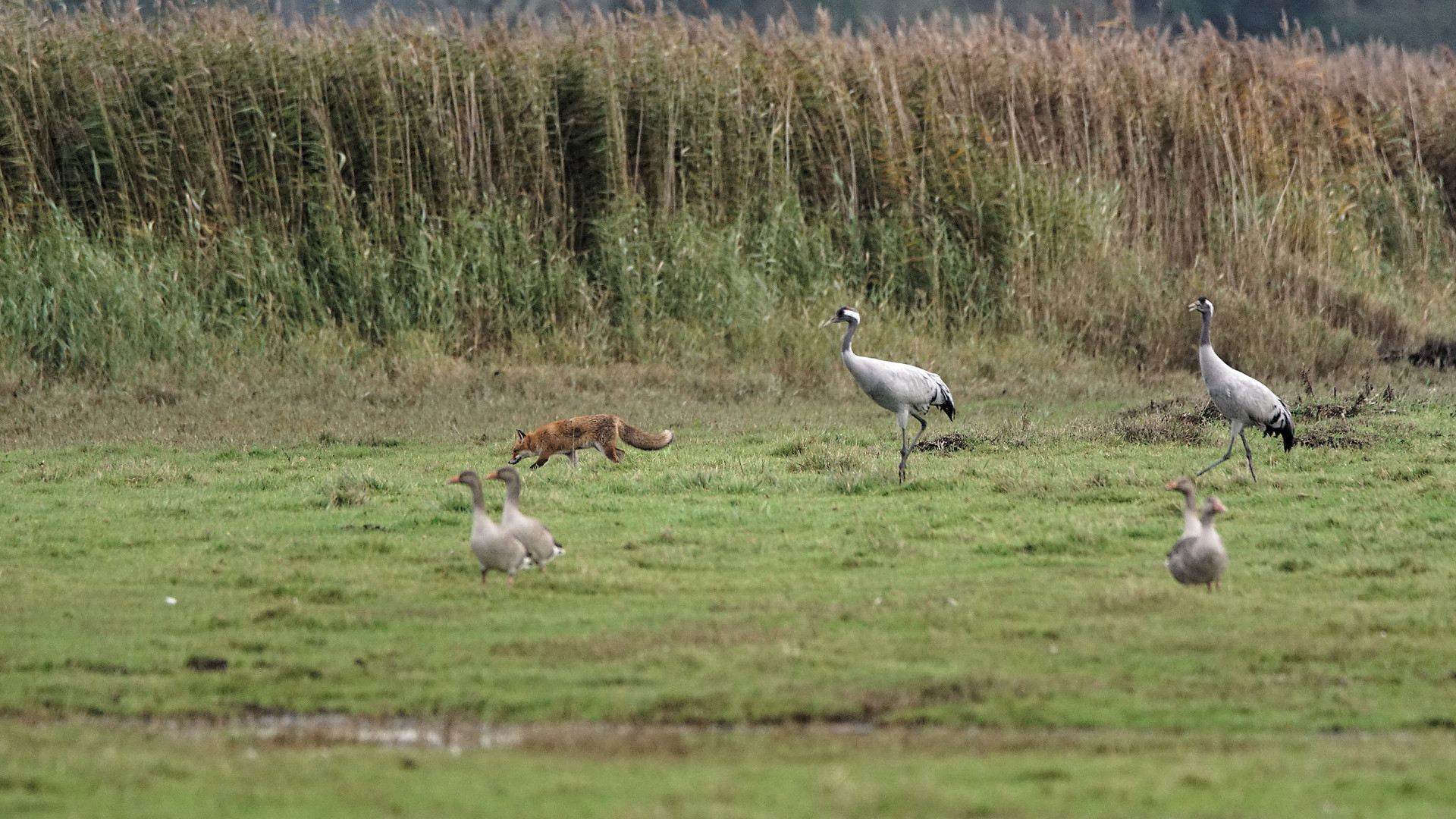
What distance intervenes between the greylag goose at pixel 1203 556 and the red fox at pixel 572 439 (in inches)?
192

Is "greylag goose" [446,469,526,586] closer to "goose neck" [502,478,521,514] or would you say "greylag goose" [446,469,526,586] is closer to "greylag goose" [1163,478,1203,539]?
"goose neck" [502,478,521,514]

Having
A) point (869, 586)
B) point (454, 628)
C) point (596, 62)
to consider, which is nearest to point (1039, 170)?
point (596, 62)

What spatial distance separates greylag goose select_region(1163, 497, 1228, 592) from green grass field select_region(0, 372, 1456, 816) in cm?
11

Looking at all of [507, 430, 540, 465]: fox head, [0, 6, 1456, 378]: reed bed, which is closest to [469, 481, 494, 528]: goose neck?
[507, 430, 540, 465]: fox head

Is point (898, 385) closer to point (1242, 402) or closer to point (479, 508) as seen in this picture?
point (1242, 402)

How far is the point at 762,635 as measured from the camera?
266 inches

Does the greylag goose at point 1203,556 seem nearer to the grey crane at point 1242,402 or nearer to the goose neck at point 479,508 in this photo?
the grey crane at point 1242,402

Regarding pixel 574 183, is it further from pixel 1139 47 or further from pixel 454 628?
pixel 454 628

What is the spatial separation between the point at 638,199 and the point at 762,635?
11081mm

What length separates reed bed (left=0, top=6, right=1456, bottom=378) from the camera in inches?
642

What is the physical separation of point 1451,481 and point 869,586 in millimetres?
4533

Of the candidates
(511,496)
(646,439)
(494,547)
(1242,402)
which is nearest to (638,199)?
(646,439)

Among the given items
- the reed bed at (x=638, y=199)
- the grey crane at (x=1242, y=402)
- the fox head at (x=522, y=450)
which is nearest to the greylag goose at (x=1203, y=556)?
the grey crane at (x=1242, y=402)

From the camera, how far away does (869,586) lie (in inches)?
309
